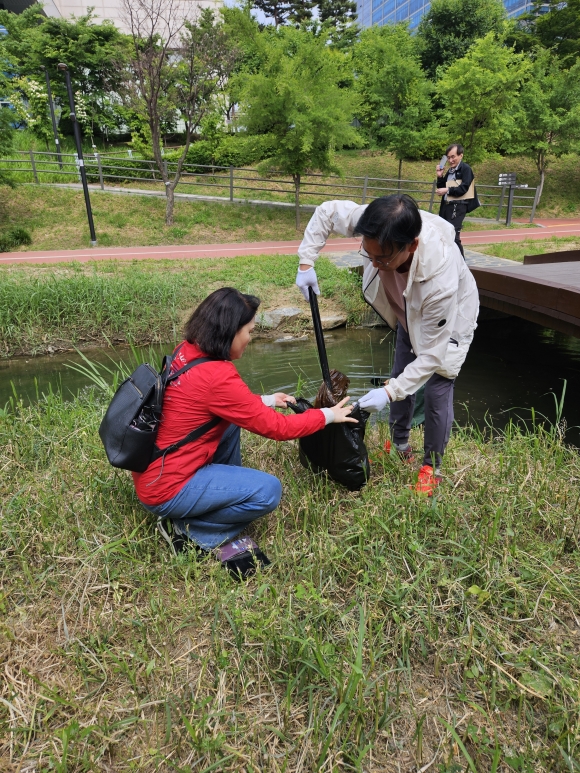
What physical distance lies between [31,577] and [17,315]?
18.9ft

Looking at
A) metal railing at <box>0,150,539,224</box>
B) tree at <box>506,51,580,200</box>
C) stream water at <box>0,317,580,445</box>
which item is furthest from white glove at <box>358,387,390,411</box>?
tree at <box>506,51,580,200</box>

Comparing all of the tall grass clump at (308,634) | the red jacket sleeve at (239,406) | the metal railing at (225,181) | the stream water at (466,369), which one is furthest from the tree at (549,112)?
the red jacket sleeve at (239,406)

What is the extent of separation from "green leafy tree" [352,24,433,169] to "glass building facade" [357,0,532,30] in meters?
21.2

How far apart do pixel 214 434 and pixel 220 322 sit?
0.46 meters

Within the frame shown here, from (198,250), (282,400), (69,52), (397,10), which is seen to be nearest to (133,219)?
(198,250)

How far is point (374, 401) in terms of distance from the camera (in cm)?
239

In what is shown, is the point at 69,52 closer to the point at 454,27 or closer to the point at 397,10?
the point at 454,27

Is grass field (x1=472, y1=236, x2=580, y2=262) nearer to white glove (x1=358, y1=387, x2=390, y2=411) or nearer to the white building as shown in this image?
white glove (x1=358, y1=387, x2=390, y2=411)

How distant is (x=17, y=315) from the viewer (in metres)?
6.92

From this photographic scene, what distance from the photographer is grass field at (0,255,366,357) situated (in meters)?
6.96

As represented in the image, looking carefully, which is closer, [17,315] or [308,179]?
[17,315]

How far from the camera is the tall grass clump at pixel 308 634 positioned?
4.87ft

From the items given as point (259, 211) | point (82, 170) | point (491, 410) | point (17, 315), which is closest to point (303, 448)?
point (491, 410)

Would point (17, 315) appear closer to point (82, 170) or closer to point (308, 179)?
point (82, 170)
